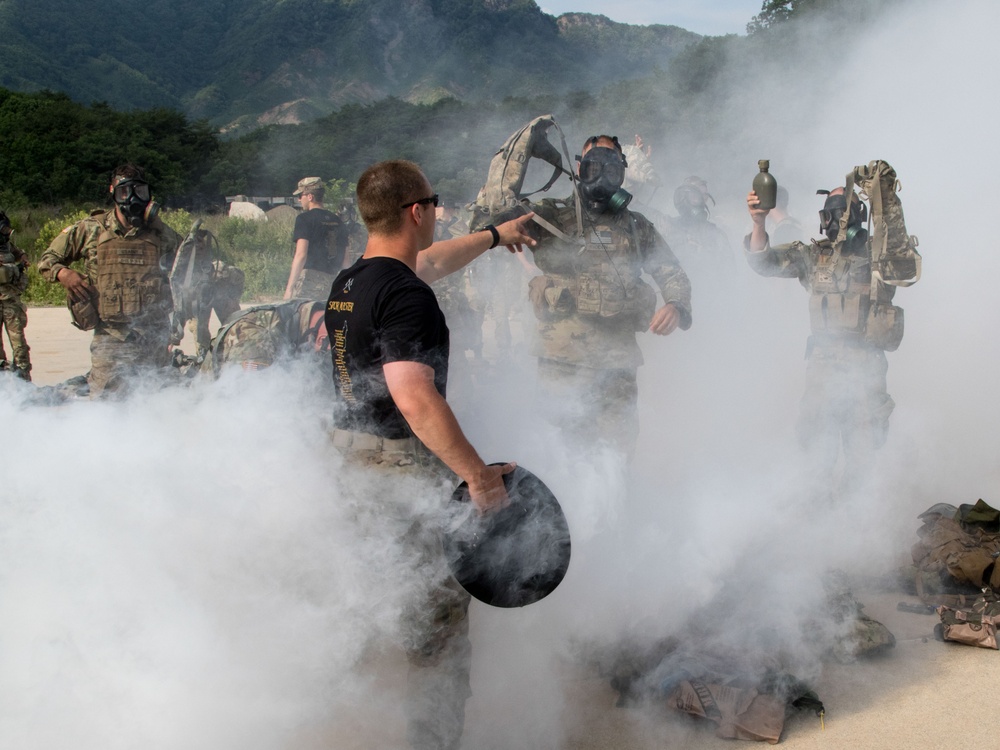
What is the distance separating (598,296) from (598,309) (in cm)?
7

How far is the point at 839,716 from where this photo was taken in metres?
3.23

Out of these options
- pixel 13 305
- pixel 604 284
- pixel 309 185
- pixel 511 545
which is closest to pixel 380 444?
pixel 511 545

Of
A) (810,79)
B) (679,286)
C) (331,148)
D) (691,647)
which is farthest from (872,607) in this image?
(331,148)

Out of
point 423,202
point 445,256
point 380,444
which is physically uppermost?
point 423,202

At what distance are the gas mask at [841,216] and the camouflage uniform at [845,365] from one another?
0.10 meters

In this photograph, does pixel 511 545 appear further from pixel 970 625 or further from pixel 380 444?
pixel 970 625

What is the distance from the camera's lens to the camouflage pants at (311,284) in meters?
6.88

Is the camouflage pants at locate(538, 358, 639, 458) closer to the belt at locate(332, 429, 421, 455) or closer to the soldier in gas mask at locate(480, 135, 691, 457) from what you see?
the soldier in gas mask at locate(480, 135, 691, 457)

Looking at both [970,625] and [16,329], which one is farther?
[16,329]

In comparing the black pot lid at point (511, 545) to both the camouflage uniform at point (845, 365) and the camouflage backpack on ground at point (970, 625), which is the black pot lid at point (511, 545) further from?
the camouflage uniform at point (845, 365)

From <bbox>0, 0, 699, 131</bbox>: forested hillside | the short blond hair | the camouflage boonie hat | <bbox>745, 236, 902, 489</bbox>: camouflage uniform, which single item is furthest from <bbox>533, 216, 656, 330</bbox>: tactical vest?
<bbox>0, 0, 699, 131</bbox>: forested hillside

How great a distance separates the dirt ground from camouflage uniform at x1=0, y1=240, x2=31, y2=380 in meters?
6.17

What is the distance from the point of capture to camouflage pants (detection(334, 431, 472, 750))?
2.71 metres

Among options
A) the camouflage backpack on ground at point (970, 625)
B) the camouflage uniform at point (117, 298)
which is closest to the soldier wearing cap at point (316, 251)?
the camouflage uniform at point (117, 298)
